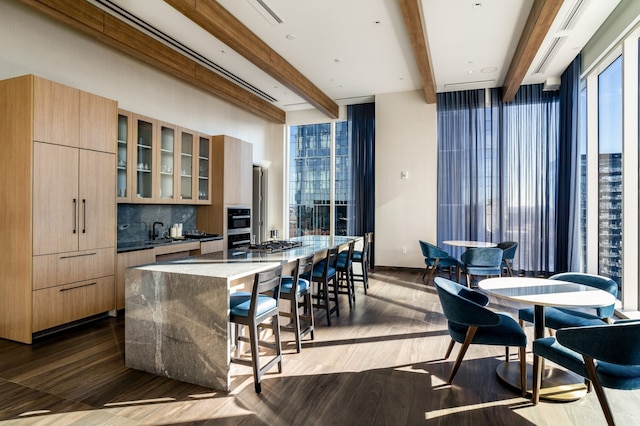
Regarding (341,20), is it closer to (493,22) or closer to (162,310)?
(493,22)

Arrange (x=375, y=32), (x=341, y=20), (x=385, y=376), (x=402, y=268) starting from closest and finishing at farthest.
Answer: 1. (x=385, y=376)
2. (x=341, y=20)
3. (x=375, y=32)
4. (x=402, y=268)

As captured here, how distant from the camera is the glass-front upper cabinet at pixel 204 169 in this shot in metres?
5.99

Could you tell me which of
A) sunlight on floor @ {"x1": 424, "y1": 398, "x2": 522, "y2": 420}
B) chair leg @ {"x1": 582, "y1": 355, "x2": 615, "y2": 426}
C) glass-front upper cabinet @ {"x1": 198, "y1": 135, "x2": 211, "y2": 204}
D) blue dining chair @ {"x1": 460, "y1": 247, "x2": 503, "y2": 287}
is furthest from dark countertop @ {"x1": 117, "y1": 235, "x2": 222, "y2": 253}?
chair leg @ {"x1": 582, "y1": 355, "x2": 615, "y2": 426}

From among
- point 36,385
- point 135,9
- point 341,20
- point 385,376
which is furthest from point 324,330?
point 135,9

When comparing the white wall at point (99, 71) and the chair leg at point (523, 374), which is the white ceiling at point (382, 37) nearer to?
the white wall at point (99, 71)

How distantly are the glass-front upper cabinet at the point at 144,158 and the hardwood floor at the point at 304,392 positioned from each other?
2000mm

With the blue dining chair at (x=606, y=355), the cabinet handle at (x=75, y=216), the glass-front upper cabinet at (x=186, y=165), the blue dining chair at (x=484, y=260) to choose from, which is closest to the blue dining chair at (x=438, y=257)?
the blue dining chair at (x=484, y=260)

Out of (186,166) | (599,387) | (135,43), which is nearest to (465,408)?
(599,387)

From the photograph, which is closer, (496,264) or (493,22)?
(493,22)

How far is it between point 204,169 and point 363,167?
3.35 metres

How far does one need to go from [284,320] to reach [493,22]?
4.41 m

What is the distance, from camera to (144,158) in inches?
194

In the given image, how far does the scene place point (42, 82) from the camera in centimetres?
339

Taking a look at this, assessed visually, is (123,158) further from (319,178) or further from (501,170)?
(501,170)
